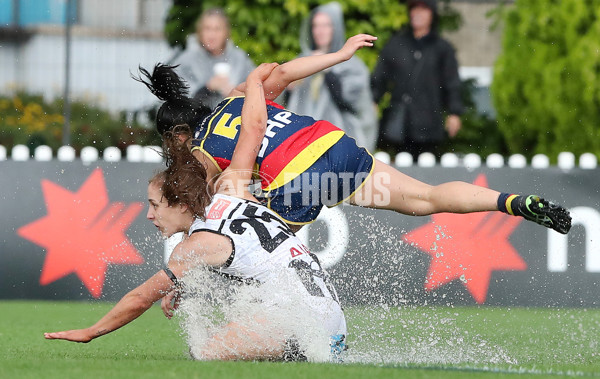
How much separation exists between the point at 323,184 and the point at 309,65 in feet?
2.22

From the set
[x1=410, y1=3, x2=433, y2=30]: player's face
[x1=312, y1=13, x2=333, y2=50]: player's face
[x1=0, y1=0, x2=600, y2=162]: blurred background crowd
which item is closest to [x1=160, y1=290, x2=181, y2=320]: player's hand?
[x1=0, y1=0, x2=600, y2=162]: blurred background crowd

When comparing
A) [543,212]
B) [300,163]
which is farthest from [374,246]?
[543,212]

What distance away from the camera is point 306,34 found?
31.2 feet

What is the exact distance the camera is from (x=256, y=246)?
5383 millimetres

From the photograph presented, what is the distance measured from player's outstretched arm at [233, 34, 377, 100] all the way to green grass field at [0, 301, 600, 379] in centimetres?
155

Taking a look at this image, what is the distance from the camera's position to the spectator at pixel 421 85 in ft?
31.7

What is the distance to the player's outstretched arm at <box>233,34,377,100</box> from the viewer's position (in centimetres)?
627

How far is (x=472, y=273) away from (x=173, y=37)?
5.79m

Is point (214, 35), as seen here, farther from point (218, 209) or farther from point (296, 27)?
point (218, 209)

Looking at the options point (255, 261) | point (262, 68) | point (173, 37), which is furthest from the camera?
point (173, 37)

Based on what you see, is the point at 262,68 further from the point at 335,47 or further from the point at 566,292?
the point at 566,292

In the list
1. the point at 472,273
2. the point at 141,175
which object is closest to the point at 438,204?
the point at 472,273

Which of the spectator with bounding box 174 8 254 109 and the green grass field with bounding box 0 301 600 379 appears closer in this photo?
the green grass field with bounding box 0 301 600 379

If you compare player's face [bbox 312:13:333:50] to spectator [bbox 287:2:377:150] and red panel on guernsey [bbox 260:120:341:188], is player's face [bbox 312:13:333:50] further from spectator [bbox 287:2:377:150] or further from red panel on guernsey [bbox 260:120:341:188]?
red panel on guernsey [bbox 260:120:341:188]
